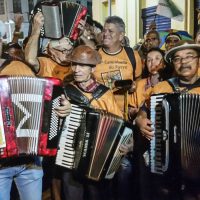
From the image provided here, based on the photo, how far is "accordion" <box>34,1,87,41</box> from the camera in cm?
421

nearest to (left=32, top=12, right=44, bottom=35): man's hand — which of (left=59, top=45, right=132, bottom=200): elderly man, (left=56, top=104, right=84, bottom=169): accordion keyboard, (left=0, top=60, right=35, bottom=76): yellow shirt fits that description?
(left=59, top=45, right=132, bottom=200): elderly man

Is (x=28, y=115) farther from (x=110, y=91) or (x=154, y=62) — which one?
(x=154, y=62)

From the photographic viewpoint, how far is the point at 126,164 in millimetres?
3986

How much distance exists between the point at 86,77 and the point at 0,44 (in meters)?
0.92

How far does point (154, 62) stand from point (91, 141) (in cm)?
171

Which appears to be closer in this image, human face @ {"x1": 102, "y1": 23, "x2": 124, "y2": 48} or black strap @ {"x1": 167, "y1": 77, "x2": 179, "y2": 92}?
black strap @ {"x1": 167, "y1": 77, "x2": 179, "y2": 92}

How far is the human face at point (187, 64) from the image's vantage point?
10.7ft

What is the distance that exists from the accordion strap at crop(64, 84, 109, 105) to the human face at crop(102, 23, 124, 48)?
4.01ft

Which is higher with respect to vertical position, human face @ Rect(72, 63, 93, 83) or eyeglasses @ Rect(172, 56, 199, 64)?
eyeglasses @ Rect(172, 56, 199, 64)

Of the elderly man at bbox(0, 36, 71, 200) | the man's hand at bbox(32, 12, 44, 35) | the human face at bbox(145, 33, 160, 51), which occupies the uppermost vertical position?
the man's hand at bbox(32, 12, 44, 35)

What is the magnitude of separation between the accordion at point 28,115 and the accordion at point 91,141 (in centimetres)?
26

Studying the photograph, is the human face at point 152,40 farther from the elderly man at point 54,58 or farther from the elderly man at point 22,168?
the elderly man at point 22,168

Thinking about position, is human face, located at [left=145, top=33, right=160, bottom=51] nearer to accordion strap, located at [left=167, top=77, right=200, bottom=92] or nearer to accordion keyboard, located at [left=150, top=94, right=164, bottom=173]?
accordion strap, located at [left=167, top=77, right=200, bottom=92]

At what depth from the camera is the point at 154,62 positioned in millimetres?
4438
